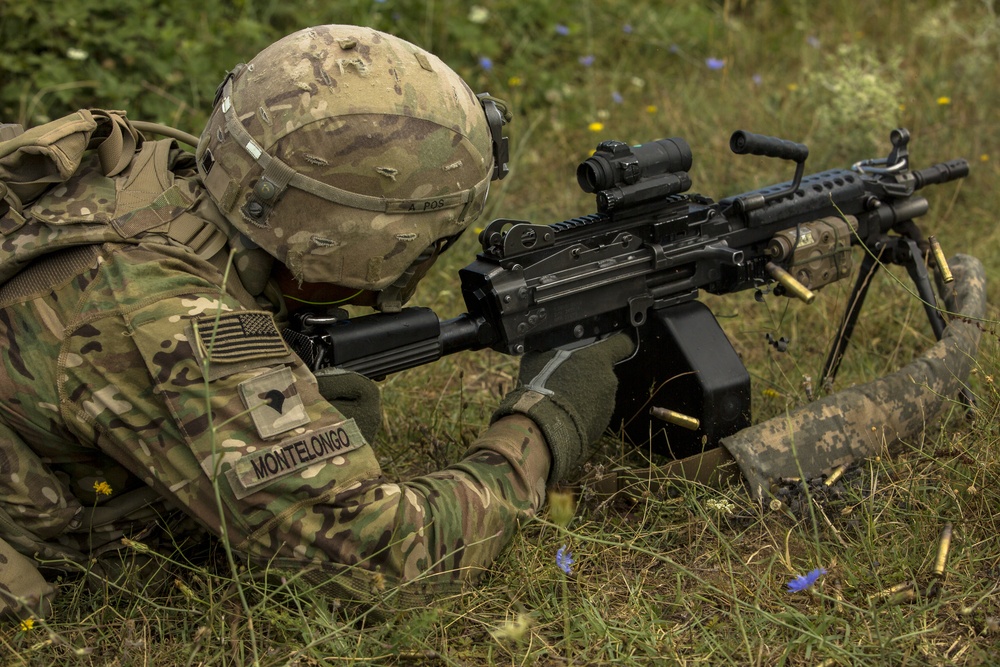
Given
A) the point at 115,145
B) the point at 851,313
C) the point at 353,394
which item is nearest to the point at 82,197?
the point at 115,145

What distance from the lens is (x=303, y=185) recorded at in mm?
2553

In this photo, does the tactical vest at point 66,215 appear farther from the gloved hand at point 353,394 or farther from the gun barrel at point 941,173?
the gun barrel at point 941,173

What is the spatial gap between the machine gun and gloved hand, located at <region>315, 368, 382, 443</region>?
5 cm

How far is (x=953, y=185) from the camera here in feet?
18.6

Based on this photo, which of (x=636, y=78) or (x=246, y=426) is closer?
(x=246, y=426)

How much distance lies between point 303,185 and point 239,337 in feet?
1.38

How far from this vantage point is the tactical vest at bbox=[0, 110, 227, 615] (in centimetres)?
250

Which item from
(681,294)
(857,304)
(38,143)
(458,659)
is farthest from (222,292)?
(857,304)

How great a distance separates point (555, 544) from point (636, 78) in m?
4.24

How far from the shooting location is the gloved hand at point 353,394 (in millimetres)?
2736

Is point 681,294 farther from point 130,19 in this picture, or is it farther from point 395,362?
point 130,19

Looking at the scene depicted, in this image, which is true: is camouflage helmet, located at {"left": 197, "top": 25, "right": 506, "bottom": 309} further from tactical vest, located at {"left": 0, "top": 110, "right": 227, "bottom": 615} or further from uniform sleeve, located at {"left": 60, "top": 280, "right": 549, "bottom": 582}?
uniform sleeve, located at {"left": 60, "top": 280, "right": 549, "bottom": 582}

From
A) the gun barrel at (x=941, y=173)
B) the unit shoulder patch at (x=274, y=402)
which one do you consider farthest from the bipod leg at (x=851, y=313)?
the unit shoulder patch at (x=274, y=402)

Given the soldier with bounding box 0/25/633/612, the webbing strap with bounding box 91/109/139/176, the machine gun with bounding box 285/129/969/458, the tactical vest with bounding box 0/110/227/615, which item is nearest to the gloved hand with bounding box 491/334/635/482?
the machine gun with bounding box 285/129/969/458
